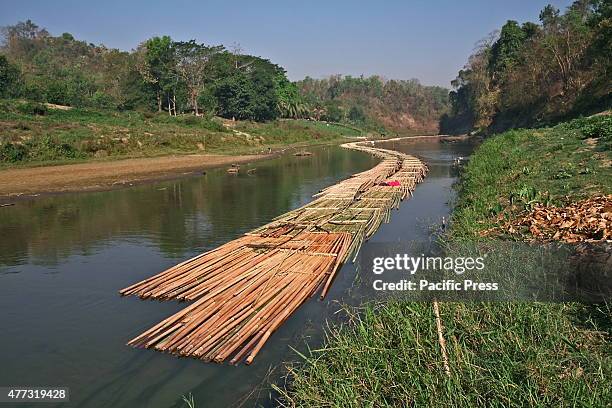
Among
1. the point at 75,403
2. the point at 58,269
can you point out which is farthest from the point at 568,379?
the point at 58,269

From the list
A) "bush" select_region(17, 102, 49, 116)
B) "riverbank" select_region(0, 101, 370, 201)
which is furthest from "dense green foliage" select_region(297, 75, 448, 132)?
"bush" select_region(17, 102, 49, 116)

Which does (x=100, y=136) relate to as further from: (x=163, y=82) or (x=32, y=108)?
(x=163, y=82)

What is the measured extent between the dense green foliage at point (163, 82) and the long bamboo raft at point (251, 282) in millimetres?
40080

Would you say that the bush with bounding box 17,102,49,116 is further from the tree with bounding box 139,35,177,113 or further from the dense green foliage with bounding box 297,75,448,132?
the dense green foliage with bounding box 297,75,448,132

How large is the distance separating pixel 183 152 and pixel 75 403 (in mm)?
31354

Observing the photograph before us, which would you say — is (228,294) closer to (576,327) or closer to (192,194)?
(576,327)

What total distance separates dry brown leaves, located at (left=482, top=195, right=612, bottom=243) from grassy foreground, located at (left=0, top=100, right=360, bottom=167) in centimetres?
2499

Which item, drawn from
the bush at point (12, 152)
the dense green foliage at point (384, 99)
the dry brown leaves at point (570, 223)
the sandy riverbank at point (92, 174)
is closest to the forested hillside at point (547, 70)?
the dry brown leaves at point (570, 223)

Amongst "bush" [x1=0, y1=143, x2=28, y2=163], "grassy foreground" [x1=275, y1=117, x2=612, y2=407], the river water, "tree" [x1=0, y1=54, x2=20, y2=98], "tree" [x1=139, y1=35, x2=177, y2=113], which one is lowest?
the river water

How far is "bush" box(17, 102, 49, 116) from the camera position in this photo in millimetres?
34562

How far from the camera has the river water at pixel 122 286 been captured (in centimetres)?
545

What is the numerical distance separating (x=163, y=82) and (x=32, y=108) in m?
18.6

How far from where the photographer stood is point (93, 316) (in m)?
7.35

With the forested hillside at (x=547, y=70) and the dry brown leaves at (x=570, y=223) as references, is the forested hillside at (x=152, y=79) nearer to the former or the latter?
the forested hillside at (x=547, y=70)
